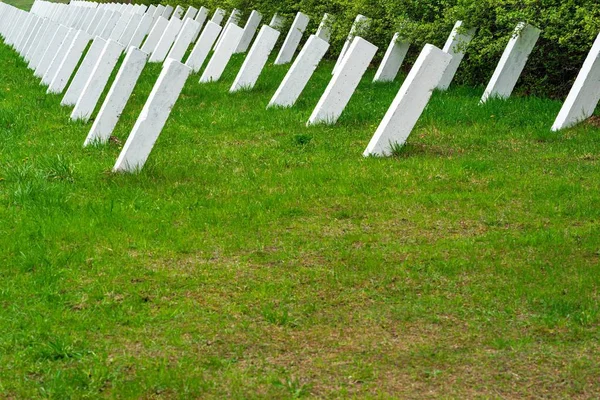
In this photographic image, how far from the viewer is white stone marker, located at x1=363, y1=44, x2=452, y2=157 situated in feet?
29.4

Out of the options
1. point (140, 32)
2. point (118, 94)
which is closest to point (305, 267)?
point (118, 94)

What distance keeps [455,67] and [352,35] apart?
2.80 m

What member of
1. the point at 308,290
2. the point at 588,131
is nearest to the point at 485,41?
the point at 588,131

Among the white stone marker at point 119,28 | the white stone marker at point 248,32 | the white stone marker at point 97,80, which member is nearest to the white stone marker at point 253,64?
the white stone marker at point 97,80

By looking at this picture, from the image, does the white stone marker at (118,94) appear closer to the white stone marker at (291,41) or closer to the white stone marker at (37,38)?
the white stone marker at (291,41)

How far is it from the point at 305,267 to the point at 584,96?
202 inches

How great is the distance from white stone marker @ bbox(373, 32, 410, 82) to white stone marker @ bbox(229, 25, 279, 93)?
5.21 ft

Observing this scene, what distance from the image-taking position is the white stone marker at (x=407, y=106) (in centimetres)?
896

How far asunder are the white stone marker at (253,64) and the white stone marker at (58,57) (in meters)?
2.77

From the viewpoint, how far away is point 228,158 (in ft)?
29.8

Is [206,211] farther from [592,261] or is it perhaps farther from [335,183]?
[592,261]

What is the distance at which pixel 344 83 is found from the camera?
1056 cm

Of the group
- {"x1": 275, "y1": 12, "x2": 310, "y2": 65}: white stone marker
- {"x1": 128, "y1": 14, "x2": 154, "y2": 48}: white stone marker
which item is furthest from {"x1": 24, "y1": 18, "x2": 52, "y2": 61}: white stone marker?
{"x1": 275, "y1": 12, "x2": 310, "y2": 65}: white stone marker

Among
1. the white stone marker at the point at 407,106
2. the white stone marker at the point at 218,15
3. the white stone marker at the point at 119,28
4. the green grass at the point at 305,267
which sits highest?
the white stone marker at the point at 218,15
